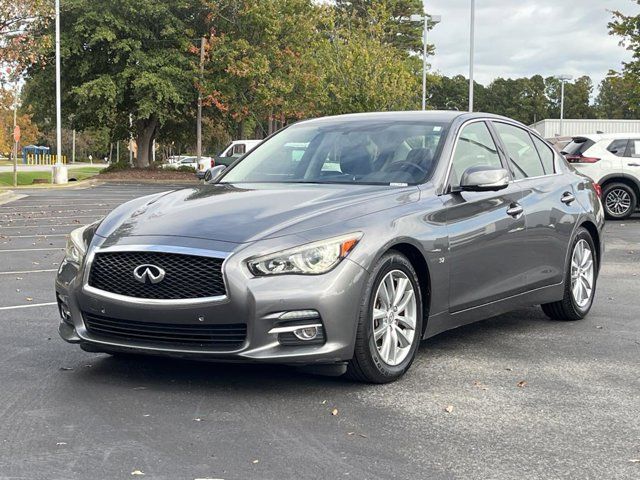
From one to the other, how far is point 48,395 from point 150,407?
638 mm

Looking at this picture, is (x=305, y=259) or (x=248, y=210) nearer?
(x=305, y=259)

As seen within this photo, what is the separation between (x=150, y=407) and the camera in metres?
4.60

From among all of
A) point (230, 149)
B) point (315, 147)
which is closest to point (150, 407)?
point (315, 147)

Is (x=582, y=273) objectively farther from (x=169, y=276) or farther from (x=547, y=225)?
(x=169, y=276)

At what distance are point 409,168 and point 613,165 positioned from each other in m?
13.6

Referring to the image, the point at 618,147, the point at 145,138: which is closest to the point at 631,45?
the point at 618,147

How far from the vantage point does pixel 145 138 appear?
47.1m

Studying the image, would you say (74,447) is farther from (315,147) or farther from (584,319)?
(584,319)

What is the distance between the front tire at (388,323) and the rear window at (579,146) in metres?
14.1

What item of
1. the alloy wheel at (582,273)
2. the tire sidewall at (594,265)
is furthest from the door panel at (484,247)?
the alloy wheel at (582,273)

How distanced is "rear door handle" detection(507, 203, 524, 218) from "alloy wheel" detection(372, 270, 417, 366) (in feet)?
4.38

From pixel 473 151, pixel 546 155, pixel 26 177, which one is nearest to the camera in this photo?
pixel 473 151

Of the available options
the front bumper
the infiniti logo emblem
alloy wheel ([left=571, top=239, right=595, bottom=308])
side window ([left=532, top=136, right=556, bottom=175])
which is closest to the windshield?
the front bumper

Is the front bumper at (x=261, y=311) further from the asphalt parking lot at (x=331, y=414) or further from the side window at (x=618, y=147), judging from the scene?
the side window at (x=618, y=147)
